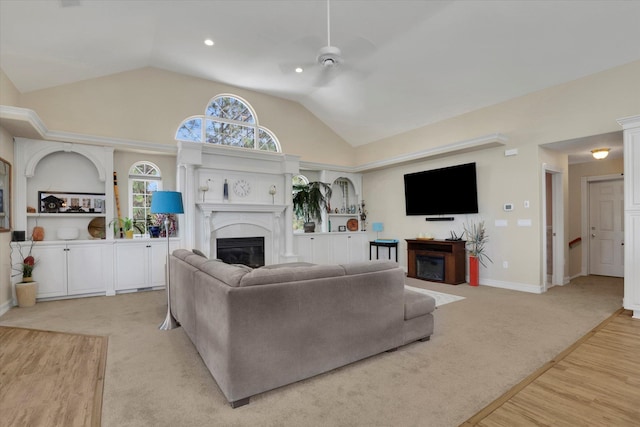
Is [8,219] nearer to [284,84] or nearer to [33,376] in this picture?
[33,376]

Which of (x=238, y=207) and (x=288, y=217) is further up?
(x=238, y=207)

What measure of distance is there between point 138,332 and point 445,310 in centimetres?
368

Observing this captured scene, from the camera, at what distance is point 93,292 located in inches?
205

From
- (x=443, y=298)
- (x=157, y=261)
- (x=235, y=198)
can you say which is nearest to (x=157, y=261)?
(x=157, y=261)

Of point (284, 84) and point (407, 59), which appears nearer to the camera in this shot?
point (407, 59)

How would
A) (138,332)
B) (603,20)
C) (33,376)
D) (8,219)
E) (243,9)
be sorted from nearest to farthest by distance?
(33,376) → (138,332) → (603,20) → (243,9) → (8,219)

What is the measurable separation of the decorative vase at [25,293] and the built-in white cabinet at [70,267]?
231 millimetres

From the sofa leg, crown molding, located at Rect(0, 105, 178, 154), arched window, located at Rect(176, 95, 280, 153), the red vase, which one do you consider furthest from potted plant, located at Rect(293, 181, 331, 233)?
the sofa leg

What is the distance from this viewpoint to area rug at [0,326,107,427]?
2.01m

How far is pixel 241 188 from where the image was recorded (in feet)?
21.2

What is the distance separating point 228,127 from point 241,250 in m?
2.60

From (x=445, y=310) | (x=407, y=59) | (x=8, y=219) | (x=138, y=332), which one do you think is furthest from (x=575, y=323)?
(x=8, y=219)

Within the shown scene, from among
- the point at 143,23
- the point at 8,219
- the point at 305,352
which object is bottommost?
the point at 305,352

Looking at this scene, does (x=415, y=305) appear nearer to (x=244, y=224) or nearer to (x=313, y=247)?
(x=244, y=224)
